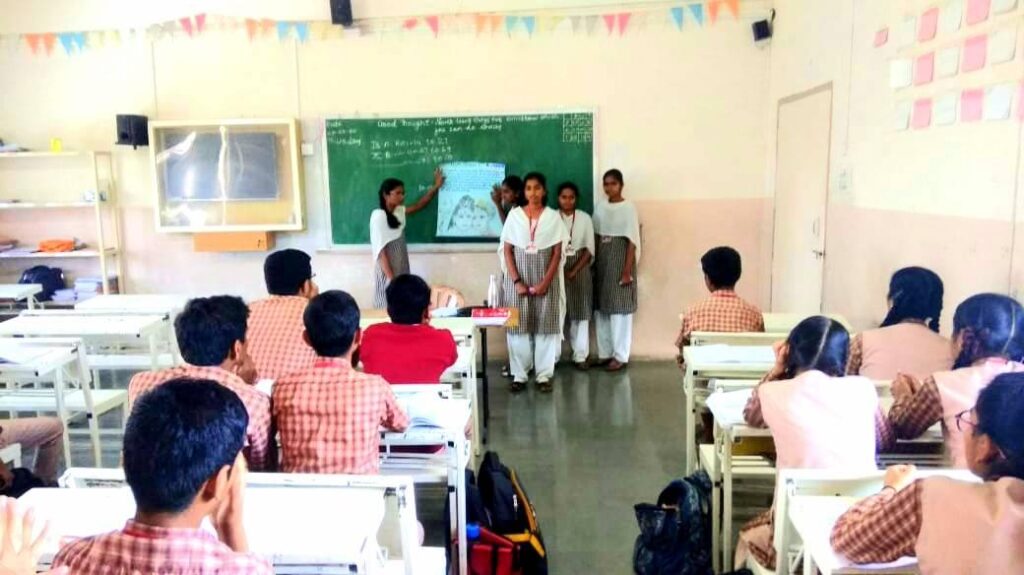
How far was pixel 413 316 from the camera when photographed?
3.20 m

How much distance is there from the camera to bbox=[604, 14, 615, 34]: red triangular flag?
18.8 feet

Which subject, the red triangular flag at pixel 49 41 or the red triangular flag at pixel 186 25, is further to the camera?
the red triangular flag at pixel 49 41

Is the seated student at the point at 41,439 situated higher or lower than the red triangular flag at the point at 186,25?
lower

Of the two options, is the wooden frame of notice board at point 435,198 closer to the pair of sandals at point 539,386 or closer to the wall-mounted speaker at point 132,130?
the pair of sandals at point 539,386

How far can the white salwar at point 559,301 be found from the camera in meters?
5.29

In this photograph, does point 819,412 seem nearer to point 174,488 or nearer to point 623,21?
point 174,488

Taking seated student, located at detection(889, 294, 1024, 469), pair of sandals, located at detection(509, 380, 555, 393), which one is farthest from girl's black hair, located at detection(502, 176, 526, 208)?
seated student, located at detection(889, 294, 1024, 469)

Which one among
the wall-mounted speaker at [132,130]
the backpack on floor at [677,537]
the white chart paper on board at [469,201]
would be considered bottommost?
the backpack on floor at [677,537]

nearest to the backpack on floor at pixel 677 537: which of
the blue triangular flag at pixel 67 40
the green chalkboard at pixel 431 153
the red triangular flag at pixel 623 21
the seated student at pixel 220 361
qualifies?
the seated student at pixel 220 361

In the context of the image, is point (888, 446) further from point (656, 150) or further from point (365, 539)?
point (656, 150)

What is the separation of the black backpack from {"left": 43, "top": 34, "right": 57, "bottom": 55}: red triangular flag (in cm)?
176

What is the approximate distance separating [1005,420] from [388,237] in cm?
463

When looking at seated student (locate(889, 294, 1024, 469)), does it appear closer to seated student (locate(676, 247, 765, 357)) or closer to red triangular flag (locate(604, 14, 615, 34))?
seated student (locate(676, 247, 765, 357))

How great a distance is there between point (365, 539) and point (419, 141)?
4730mm
